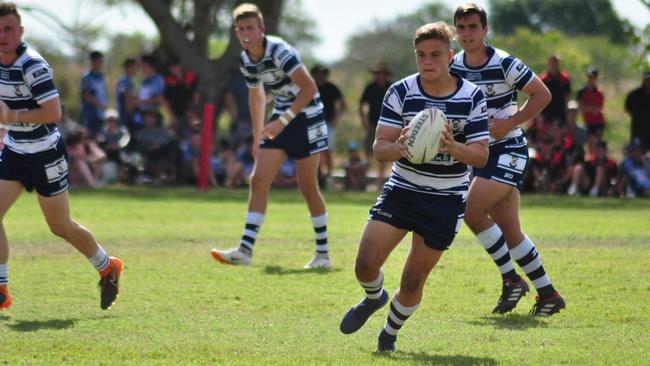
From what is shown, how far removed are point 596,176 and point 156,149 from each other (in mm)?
7851

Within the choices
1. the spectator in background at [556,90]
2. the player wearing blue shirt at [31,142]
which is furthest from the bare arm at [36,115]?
the spectator in background at [556,90]

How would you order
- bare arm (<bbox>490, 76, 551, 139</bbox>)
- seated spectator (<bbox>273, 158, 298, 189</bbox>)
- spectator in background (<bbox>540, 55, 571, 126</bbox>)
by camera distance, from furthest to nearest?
seated spectator (<bbox>273, 158, 298, 189</bbox>)
spectator in background (<bbox>540, 55, 571, 126</bbox>)
bare arm (<bbox>490, 76, 551, 139</bbox>)

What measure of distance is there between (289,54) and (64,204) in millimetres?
3163

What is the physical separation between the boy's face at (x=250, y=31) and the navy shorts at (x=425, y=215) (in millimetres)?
Answer: 4249

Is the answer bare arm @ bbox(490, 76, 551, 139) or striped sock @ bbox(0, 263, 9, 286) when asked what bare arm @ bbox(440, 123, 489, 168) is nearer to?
bare arm @ bbox(490, 76, 551, 139)

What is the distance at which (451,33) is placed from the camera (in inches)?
303

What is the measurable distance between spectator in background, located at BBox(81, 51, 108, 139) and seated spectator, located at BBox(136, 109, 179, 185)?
1.08 meters

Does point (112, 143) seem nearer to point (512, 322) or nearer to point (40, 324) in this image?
point (40, 324)

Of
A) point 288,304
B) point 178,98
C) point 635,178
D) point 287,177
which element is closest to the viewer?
point 288,304

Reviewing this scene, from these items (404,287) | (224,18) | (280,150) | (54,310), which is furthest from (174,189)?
(224,18)

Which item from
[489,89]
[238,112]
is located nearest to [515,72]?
[489,89]

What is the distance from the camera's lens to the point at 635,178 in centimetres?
2217

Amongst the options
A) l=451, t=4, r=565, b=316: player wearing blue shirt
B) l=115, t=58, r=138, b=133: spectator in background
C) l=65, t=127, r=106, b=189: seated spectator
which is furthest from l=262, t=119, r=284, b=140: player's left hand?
l=115, t=58, r=138, b=133: spectator in background

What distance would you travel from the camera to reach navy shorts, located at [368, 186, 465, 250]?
773 centimetres
